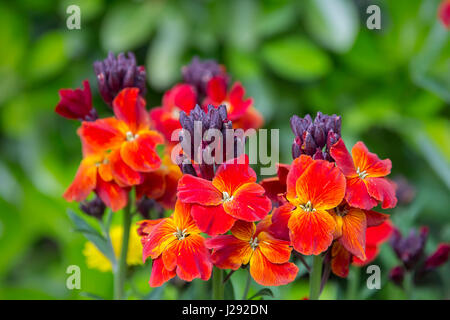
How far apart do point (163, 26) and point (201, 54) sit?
153 millimetres

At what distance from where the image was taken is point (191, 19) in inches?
62.5

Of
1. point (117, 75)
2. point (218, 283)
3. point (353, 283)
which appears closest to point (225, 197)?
point (218, 283)

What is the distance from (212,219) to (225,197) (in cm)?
3

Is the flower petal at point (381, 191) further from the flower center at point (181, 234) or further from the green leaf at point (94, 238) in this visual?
the green leaf at point (94, 238)

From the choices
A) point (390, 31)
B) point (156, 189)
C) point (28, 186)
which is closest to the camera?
point (156, 189)

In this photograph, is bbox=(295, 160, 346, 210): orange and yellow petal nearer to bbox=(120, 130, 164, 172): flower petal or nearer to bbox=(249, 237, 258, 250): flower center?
bbox=(249, 237, 258, 250): flower center

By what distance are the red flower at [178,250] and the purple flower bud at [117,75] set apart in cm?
18

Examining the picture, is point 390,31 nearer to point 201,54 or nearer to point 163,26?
point 201,54

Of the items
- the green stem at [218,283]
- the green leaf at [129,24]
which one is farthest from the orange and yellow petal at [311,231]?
the green leaf at [129,24]

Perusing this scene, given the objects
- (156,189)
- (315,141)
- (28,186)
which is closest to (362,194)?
(315,141)

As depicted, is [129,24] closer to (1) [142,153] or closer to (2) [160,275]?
(1) [142,153]

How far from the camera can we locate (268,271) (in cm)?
44
